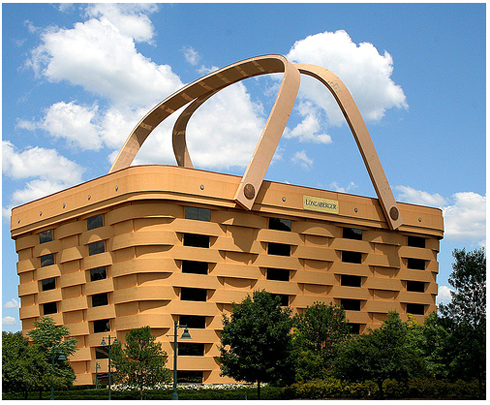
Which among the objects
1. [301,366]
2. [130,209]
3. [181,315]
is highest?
[130,209]

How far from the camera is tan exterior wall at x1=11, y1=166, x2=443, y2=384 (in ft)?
172

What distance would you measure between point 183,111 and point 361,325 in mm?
31081

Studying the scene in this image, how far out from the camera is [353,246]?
63.5 meters

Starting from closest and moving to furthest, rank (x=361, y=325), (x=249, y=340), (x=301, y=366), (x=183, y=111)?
1. (x=249, y=340)
2. (x=301, y=366)
3. (x=361, y=325)
4. (x=183, y=111)

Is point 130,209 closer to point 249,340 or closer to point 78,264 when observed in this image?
point 78,264

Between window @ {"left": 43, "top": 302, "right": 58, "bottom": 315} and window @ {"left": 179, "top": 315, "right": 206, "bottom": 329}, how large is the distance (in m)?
16.5

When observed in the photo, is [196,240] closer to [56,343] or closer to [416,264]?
[56,343]

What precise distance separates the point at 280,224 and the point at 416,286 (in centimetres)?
2067

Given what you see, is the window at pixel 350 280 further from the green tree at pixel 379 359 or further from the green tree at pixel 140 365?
the green tree at pixel 140 365

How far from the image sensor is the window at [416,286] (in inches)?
2694

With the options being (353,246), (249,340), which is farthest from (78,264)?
(353,246)

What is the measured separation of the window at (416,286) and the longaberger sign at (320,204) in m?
14.1

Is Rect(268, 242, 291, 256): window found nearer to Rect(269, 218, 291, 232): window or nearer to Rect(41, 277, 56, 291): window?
Rect(269, 218, 291, 232): window

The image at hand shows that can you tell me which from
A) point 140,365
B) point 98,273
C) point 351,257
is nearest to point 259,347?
point 140,365
